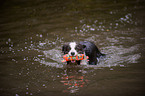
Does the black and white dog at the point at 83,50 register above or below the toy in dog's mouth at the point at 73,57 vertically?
above

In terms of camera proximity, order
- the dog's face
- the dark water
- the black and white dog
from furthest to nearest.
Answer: the black and white dog < the dog's face < the dark water

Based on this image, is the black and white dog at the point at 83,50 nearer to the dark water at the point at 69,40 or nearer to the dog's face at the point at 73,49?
the dog's face at the point at 73,49

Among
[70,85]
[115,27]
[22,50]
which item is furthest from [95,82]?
[115,27]

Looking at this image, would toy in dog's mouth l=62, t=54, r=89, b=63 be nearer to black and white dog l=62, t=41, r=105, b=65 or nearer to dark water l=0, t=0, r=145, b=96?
black and white dog l=62, t=41, r=105, b=65

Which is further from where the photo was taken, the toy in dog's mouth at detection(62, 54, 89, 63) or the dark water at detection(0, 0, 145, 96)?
the toy in dog's mouth at detection(62, 54, 89, 63)

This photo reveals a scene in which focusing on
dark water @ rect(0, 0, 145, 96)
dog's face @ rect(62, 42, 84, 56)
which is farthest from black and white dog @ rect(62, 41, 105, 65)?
dark water @ rect(0, 0, 145, 96)

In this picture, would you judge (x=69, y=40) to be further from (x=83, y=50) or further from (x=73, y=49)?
(x=73, y=49)

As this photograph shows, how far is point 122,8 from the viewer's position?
45.4 feet

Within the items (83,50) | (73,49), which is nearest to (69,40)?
(83,50)

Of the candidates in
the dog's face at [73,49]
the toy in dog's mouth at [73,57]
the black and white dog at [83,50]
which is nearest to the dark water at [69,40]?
the black and white dog at [83,50]

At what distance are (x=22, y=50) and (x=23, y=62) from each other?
116 centimetres

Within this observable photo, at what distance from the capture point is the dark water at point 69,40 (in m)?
5.44

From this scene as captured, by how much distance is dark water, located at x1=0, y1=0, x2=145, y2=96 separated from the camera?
17.9 feet

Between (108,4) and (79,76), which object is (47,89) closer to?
(79,76)
